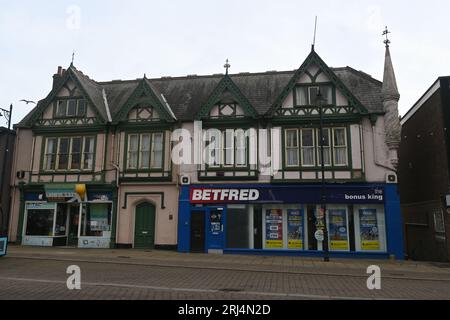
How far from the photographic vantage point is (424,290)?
36.6 feet

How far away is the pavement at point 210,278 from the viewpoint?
31.7 feet

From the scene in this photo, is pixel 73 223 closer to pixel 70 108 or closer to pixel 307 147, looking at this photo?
pixel 70 108

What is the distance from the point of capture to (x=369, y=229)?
66.4ft

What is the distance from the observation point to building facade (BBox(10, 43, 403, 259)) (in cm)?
2050

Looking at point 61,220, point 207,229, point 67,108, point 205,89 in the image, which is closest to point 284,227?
point 207,229

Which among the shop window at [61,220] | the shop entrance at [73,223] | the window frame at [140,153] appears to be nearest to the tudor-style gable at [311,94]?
the window frame at [140,153]

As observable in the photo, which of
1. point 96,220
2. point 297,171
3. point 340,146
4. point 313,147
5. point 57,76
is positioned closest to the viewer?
point 340,146

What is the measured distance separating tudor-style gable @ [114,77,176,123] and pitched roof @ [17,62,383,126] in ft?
2.40

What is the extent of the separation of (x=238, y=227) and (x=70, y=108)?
13417 mm

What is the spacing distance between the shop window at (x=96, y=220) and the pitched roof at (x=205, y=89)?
228 inches

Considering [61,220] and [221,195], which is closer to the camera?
[221,195]
